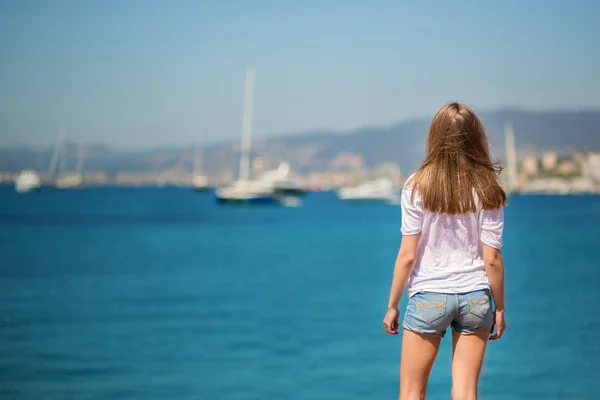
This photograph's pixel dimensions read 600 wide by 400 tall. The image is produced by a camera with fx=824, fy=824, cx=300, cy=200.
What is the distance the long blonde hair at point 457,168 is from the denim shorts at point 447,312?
0.34m

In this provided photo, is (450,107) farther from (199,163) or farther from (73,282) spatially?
(199,163)

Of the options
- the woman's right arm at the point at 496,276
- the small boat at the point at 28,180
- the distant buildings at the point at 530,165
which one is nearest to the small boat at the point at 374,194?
the distant buildings at the point at 530,165

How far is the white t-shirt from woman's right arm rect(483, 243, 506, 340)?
2 cm

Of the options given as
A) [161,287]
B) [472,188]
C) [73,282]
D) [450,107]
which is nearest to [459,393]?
[472,188]

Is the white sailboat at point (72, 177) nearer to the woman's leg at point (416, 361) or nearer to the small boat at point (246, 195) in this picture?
the small boat at point (246, 195)

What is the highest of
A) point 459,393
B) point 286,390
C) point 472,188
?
point 472,188

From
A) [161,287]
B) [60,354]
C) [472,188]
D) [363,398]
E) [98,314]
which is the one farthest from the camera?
[161,287]

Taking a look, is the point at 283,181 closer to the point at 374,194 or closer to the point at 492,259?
the point at 374,194

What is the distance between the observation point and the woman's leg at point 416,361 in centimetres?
332

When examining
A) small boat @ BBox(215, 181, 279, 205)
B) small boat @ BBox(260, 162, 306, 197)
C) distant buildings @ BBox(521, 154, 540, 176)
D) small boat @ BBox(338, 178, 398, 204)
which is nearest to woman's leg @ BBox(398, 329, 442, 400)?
small boat @ BBox(215, 181, 279, 205)

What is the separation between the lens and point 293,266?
28859 mm

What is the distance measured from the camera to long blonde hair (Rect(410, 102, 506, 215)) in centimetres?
326

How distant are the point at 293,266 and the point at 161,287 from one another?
8.79 meters

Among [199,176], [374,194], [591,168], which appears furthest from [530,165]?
[199,176]
